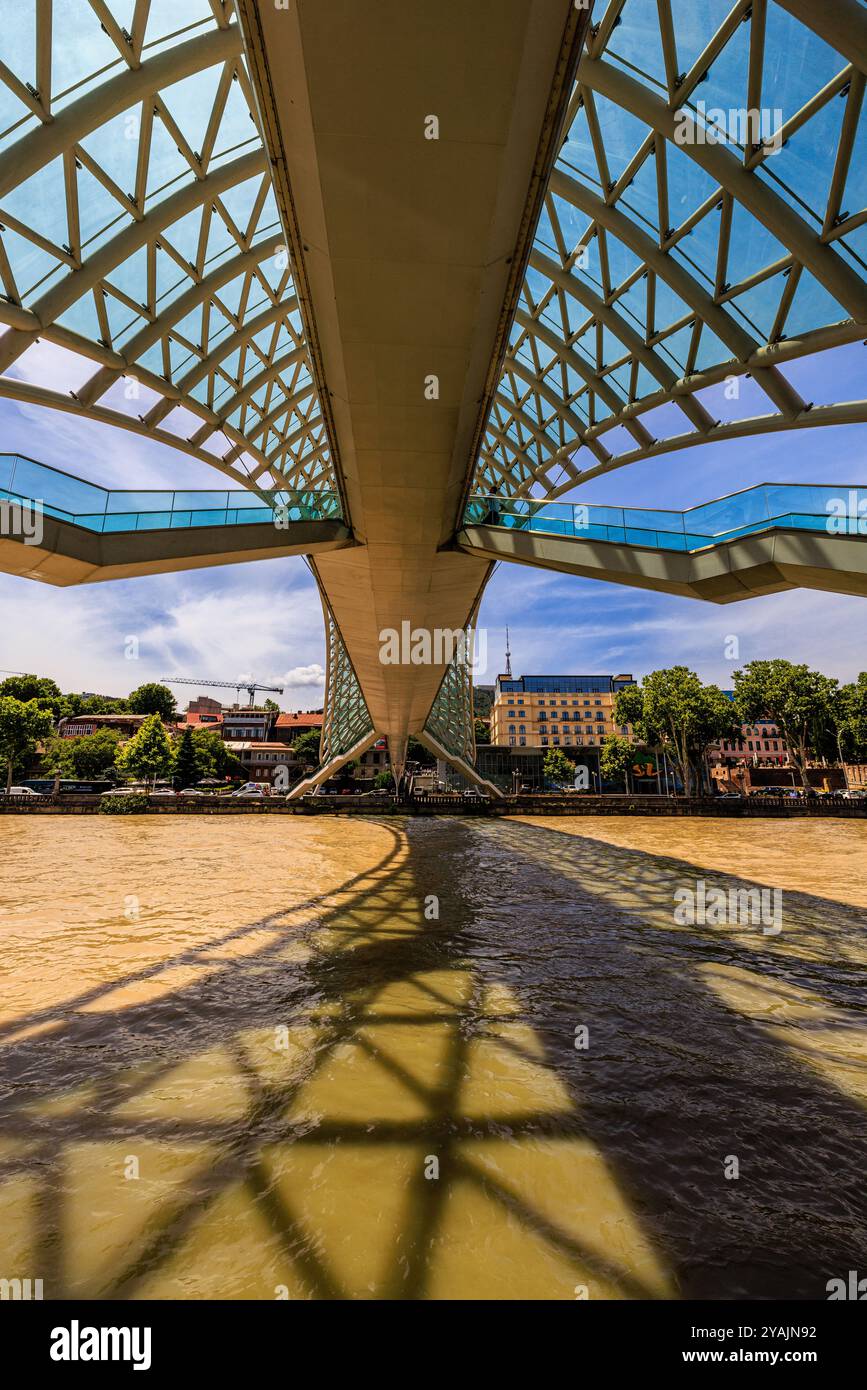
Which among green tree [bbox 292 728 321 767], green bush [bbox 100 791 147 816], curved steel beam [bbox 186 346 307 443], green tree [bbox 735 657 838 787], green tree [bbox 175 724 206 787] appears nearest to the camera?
curved steel beam [bbox 186 346 307 443]

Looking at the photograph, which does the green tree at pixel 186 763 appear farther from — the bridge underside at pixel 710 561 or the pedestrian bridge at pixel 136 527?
the bridge underside at pixel 710 561

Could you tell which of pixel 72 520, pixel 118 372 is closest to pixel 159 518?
pixel 72 520

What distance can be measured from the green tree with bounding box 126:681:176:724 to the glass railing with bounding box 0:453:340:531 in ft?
274

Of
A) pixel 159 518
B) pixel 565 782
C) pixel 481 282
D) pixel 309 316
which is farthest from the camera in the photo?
pixel 565 782

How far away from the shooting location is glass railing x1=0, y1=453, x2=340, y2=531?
11273 millimetres

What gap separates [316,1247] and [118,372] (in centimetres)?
1977

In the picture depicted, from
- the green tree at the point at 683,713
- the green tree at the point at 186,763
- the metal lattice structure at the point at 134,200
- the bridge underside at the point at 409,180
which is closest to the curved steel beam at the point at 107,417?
the metal lattice structure at the point at 134,200

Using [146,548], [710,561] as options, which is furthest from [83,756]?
[710,561]

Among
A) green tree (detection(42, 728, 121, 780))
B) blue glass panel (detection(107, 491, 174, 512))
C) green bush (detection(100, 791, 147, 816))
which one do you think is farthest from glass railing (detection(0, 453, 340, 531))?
green tree (detection(42, 728, 121, 780))

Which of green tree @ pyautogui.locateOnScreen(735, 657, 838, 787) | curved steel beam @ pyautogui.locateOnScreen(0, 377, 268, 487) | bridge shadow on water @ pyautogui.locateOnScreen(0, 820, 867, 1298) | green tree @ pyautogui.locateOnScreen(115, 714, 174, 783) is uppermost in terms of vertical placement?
curved steel beam @ pyautogui.locateOnScreen(0, 377, 268, 487)

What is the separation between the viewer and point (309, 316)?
27.8 feet

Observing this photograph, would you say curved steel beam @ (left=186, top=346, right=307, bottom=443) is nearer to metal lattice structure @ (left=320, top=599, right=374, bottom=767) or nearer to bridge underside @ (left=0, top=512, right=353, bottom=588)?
bridge underside @ (left=0, top=512, right=353, bottom=588)

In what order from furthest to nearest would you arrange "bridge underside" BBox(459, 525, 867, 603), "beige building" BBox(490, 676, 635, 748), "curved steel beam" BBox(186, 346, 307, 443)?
"beige building" BBox(490, 676, 635, 748), "curved steel beam" BBox(186, 346, 307, 443), "bridge underside" BBox(459, 525, 867, 603)
